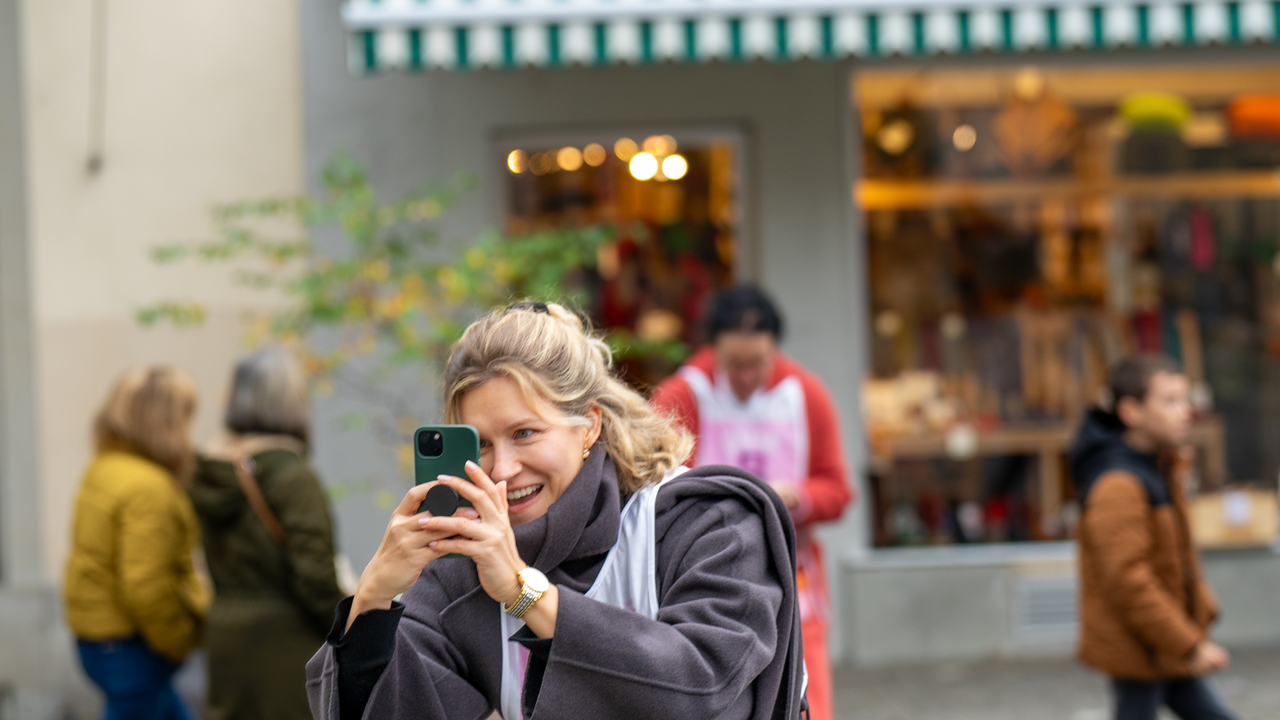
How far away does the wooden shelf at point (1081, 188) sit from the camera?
23.5 feet

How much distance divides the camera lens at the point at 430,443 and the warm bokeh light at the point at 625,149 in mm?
5228

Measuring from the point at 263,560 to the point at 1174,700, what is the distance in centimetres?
303

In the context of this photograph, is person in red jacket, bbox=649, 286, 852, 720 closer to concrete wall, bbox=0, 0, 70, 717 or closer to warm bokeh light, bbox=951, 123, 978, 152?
warm bokeh light, bbox=951, 123, 978, 152

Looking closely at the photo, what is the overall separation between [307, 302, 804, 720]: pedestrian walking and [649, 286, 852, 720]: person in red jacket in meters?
2.00

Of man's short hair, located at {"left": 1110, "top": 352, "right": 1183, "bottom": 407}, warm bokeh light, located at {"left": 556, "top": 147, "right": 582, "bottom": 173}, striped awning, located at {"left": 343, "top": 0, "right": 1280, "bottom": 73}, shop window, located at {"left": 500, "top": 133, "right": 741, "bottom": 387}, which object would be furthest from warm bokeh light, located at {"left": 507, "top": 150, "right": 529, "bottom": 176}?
man's short hair, located at {"left": 1110, "top": 352, "right": 1183, "bottom": 407}

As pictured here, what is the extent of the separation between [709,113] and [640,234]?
1.09 m

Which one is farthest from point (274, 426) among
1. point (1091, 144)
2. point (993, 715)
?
point (1091, 144)

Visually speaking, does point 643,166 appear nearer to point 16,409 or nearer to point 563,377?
point 16,409

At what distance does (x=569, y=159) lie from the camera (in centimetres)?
689

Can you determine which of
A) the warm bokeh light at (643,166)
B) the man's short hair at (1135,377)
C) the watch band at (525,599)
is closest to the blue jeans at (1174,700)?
the man's short hair at (1135,377)

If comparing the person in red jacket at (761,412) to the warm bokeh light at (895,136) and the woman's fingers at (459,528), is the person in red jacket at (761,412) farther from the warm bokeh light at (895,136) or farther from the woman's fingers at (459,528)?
the warm bokeh light at (895,136)

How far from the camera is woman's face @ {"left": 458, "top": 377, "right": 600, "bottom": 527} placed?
6.15 ft

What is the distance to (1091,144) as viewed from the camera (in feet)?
23.7

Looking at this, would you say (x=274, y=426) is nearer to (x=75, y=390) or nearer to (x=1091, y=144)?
(x=75, y=390)
